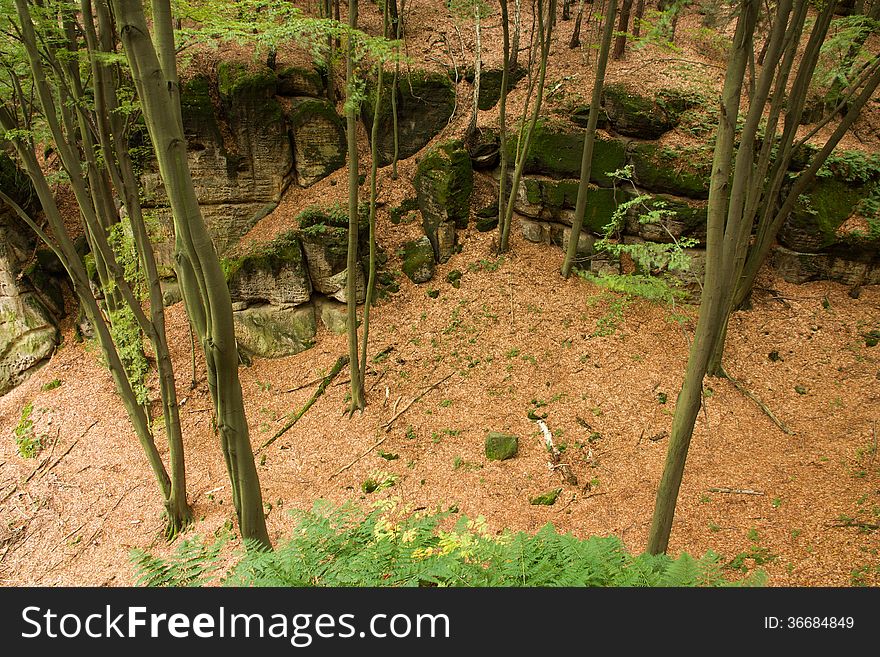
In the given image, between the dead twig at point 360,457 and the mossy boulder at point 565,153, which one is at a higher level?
the mossy boulder at point 565,153

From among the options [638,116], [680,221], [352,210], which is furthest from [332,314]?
[638,116]

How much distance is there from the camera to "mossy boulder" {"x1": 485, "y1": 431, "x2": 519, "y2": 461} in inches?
307

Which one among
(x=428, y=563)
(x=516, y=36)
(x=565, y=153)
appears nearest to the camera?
(x=428, y=563)

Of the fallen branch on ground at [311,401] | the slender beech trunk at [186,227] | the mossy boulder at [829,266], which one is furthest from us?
the mossy boulder at [829,266]

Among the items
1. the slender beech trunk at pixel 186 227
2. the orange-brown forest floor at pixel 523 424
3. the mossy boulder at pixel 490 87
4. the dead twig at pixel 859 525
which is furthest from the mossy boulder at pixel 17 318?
the dead twig at pixel 859 525

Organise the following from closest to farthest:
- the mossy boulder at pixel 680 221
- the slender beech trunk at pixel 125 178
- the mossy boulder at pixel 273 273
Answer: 1. the slender beech trunk at pixel 125 178
2. the mossy boulder at pixel 680 221
3. the mossy boulder at pixel 273 273

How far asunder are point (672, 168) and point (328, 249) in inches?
324

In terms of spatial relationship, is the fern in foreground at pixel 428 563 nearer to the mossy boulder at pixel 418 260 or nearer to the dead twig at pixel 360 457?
the dead twig at pixel 360 457

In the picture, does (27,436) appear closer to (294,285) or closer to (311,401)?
(311,401)

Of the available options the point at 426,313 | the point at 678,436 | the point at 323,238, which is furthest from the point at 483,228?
the point at 678,436

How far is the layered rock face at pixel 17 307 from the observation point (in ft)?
35.8

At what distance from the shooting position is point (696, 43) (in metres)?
14.3

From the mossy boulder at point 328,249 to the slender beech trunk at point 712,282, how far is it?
810cm

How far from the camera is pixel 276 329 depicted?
11164 mm
